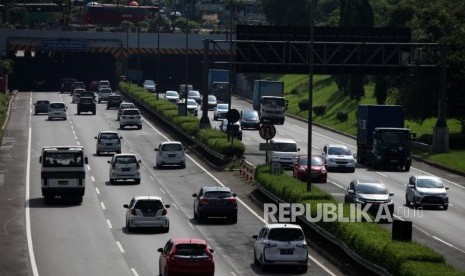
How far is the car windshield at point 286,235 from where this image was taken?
37.8 meters

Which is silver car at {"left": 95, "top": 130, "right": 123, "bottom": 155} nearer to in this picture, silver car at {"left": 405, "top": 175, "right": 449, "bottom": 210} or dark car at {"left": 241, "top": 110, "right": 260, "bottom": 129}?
dark car at {"left": 241, "top": 110, "right": 260, "bottom": 129}

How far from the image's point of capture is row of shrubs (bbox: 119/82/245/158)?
241ft

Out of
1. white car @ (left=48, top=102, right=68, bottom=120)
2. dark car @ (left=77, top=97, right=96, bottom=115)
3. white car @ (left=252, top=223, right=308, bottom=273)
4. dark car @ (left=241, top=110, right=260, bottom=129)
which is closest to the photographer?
white car @ (left=252, top=223, right=308, bottom=273)

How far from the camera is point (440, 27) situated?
92875 mm

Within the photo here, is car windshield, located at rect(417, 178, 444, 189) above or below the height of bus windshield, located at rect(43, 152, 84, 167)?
below

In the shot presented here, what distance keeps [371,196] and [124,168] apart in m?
16.2

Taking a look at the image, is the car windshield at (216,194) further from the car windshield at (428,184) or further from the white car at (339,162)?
the white car at (339,162)

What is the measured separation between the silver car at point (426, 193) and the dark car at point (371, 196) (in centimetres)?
351

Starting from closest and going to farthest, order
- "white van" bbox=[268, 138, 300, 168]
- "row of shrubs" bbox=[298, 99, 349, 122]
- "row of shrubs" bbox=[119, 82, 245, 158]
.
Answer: "white van" bbox=[268, 138, 300, 168]
"row of shrubs" bbox=[119, 82, 245, 158]
"row of shrubs" bbox=[298, 99, 349, 122]

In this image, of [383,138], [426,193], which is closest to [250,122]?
[383,138]

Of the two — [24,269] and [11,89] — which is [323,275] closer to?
[24,269]

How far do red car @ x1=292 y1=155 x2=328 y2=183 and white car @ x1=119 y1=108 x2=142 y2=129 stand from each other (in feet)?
116

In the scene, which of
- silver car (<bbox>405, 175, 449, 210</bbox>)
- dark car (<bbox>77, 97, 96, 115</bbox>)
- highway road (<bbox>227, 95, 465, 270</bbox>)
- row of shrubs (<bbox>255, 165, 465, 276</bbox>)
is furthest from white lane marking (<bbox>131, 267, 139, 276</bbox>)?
dark car (<bbox>77, 97, 96, 115</bbox>)

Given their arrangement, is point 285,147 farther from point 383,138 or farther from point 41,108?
point 41,108
